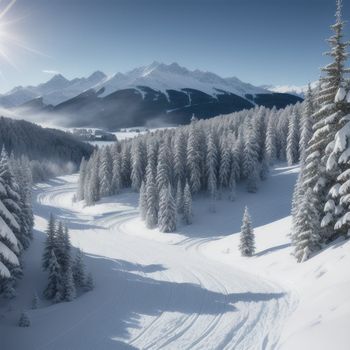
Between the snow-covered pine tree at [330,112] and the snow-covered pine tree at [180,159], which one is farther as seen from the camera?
the snow-covered pine tree at [180,159]

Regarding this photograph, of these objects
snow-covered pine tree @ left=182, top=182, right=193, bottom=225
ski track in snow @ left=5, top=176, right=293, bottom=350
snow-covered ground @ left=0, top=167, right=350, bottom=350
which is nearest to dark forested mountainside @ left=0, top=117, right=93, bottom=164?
snow-covered pine tree @ left=182, top=182, right=193, bottom=225

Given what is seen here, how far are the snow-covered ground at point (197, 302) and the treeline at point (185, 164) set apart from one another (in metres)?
16.6

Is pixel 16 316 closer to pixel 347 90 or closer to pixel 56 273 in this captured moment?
pixel 56 273

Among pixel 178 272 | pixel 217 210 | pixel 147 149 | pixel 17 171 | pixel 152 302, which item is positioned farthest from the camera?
pixel 147 149

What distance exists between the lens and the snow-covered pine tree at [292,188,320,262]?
85.2 feet

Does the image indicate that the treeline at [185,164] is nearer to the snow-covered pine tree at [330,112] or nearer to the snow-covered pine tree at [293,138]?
the snow-covered pine tree at [293,138]

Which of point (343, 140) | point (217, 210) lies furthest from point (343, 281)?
point (217, 210)

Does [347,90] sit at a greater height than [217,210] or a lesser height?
greater

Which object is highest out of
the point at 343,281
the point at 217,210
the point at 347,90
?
the point at 347,90

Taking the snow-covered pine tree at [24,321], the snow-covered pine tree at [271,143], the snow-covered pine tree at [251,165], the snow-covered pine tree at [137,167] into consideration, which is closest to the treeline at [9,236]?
the snow-covered pine tree at [24,321]

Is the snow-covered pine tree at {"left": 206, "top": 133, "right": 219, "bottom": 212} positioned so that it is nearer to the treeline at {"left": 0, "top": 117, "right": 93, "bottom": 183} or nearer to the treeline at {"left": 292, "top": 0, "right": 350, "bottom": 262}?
the treeline at {"left": 292, "top": 0, "right": 350, "bottom": 262}

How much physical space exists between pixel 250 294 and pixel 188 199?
3266 centimetres

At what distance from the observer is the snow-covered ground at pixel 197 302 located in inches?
642

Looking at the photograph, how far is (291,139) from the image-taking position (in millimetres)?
77688
